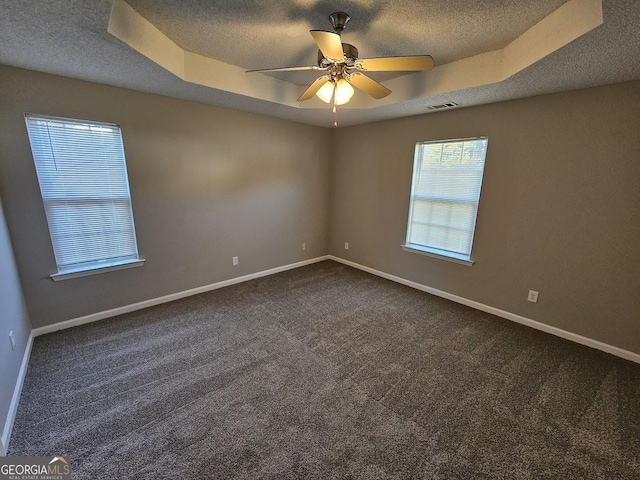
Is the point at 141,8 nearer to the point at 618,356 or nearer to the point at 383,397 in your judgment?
the point at 383,397

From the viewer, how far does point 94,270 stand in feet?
8.70

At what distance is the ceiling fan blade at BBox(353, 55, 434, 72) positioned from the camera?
165 cm

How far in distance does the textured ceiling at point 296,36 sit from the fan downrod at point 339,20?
0.11 ft

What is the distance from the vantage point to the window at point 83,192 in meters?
2.32

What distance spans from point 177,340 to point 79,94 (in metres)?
2.37

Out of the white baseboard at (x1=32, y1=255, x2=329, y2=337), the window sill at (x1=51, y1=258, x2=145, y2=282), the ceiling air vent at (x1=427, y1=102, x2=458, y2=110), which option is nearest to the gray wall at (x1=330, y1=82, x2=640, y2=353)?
the ceiling air vent at (x1=427, y1=102, x2=458, y2=110)

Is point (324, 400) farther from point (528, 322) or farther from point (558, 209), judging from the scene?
point (558, 209)

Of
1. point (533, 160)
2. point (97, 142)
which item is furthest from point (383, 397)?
point (97, 142)

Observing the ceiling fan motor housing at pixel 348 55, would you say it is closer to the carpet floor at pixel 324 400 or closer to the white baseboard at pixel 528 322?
the carpet floor at pixel 324 400

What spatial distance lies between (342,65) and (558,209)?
7.87 ft

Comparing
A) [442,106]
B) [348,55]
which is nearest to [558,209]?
[442,106]

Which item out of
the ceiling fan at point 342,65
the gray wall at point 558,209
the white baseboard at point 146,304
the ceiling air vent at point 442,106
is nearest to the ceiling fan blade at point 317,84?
the ceiling fan at point 342,65

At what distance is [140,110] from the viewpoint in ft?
8.80

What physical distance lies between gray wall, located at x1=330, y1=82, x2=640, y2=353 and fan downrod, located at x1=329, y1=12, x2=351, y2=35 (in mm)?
1897
